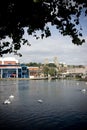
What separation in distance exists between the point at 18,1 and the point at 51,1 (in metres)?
2.42

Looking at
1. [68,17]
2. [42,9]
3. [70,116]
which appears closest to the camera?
[42,9]

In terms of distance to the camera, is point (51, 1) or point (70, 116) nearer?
point (51, 1)

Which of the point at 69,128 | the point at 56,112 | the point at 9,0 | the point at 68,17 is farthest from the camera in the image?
the point at 56,112

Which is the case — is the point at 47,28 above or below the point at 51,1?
below

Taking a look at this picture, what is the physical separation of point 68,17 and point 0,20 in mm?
4338

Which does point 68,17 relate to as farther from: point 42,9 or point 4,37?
point 4,37

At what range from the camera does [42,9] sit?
18.4 meters

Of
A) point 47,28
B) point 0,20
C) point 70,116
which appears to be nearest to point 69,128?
point 70,116

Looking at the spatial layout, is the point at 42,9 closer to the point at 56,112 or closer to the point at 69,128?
the point at 69,128

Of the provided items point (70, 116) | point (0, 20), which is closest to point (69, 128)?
point (70, 116)

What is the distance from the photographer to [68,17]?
64.2 feet

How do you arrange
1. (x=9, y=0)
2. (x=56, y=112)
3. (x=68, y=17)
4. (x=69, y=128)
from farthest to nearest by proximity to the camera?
(x=56, y=112)
(x=69, y=128)
(x=68, y=17)
(x=9, y=0)

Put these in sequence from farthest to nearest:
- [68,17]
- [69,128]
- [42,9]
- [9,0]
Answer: [69,128], [68,17], [42,9], [9,0]

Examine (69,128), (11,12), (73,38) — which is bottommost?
(69,128)
